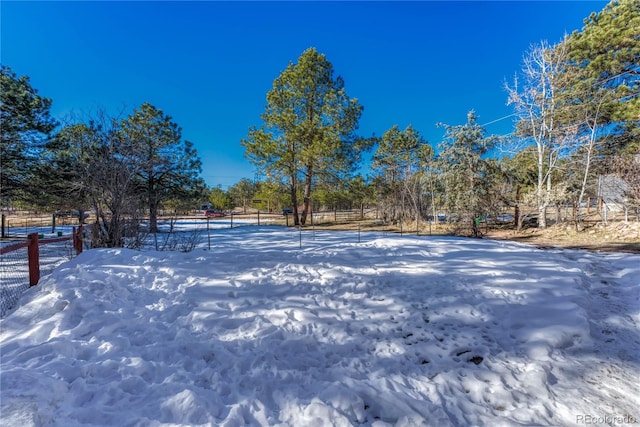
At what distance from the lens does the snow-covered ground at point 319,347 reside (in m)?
1.90

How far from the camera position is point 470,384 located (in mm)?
2270

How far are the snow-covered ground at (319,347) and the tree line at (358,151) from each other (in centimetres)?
397

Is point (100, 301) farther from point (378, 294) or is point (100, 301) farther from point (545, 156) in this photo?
point (545, 156)

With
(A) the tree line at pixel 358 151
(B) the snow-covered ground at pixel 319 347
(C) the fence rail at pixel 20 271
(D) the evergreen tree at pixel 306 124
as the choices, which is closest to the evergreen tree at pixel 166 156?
(A) the tree line at pixel 358 151

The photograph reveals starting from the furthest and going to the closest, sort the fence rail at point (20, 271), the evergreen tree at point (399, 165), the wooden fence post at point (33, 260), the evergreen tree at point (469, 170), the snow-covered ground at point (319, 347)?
1. the evergreen tree at point (399, 165)
2. the evergreen tree at point (469, 170)
3. the wooden fence post at point (33, 260)
4. the fence rail at point (20, 271)
5. the snow-covered ground at point (319, 347)

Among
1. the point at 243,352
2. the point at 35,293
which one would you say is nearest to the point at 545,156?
the point at 243,352

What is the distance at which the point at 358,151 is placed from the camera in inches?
680

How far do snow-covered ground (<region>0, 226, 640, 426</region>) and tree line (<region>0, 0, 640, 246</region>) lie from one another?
397cm

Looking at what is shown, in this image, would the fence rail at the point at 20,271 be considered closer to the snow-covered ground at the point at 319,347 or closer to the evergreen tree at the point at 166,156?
the snow-covered ground at the point at 319,347

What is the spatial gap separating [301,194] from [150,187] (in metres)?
10.2

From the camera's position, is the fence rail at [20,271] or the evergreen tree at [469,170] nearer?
the fence rail at [20,271]

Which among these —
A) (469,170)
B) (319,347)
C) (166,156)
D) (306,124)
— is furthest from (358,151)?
(319,347)

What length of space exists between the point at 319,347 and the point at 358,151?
1578 cm

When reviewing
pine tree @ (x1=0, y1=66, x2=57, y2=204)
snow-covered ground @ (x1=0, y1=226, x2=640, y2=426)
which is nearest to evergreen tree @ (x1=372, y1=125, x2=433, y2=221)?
snow-covered ground @ (x1=0, y1=226, x2=640, y2=426)
